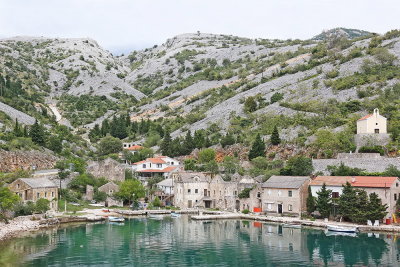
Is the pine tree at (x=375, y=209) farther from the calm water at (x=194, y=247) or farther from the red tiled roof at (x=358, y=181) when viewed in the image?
the calm water at (x=194, y=247)

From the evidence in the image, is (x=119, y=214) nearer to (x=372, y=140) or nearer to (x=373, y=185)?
(x=373, y=185)

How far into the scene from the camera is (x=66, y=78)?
19512 cm

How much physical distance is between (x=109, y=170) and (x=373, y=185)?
44.8 metres

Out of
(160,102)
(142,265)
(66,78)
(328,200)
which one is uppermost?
(66,78)

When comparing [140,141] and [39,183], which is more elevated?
[140,141]

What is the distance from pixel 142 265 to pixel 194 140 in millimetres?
60915

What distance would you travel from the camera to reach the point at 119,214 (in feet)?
219

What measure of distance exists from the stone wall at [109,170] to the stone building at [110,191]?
7284 mm

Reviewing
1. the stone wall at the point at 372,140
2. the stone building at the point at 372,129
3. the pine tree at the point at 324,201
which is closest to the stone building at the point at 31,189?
the pine tree at the point at 324,201

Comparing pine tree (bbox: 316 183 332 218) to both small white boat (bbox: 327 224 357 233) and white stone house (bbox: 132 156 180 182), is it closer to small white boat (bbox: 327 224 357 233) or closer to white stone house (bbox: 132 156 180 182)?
small white boat (bbox: 327 224 357 233)

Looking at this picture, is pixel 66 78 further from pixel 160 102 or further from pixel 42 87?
pixel 160 102

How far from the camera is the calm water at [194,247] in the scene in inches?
1590

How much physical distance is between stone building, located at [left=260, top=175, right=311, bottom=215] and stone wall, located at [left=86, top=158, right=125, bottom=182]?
90.9ft

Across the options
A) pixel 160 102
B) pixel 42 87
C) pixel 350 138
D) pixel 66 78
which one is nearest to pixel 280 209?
pixel 350 138
